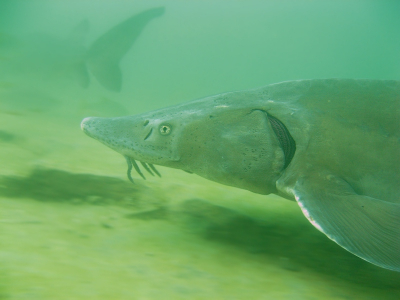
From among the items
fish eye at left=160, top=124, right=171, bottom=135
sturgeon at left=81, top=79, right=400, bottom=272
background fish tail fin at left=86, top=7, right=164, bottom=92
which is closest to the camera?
sturgeon at left=81, top=79, right=400, bottom=272

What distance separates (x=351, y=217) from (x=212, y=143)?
0.91 meters

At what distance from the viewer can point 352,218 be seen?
1.54 meters

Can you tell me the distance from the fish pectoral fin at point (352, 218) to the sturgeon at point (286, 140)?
0.04ft

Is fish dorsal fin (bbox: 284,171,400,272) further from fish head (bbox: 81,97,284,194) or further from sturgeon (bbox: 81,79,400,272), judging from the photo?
fish head (bbox: 81,97,284,194)

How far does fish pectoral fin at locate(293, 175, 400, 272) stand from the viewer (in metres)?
1.38

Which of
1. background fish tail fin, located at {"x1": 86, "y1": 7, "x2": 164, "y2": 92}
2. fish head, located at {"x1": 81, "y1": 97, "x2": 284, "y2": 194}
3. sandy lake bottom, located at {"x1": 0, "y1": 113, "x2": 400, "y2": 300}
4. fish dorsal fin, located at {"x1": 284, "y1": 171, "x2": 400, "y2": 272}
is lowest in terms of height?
sandy lake bottom, located at {"x1": 0, "y1": 113, "x2": 400, "y2": 300}

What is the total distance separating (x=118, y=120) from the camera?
87.6 inches

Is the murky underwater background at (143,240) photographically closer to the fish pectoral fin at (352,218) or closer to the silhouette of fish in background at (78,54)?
the fish pectoral fin at (352,218)

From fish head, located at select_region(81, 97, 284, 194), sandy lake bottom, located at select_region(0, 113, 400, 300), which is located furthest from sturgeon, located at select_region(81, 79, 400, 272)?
sandy lake bottom, located at select_region(0, 113, 400, 300)

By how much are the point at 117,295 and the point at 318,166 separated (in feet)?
4.36

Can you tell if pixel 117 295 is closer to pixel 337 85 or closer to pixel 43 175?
pixel 43 175

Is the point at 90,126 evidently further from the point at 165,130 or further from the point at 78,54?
the point at 78,54

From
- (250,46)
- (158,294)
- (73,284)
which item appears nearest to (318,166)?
(158,294)

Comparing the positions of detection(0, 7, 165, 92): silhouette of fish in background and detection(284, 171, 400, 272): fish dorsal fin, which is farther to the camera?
detection(0, 7, 165, 92): silhouette of fish in background
